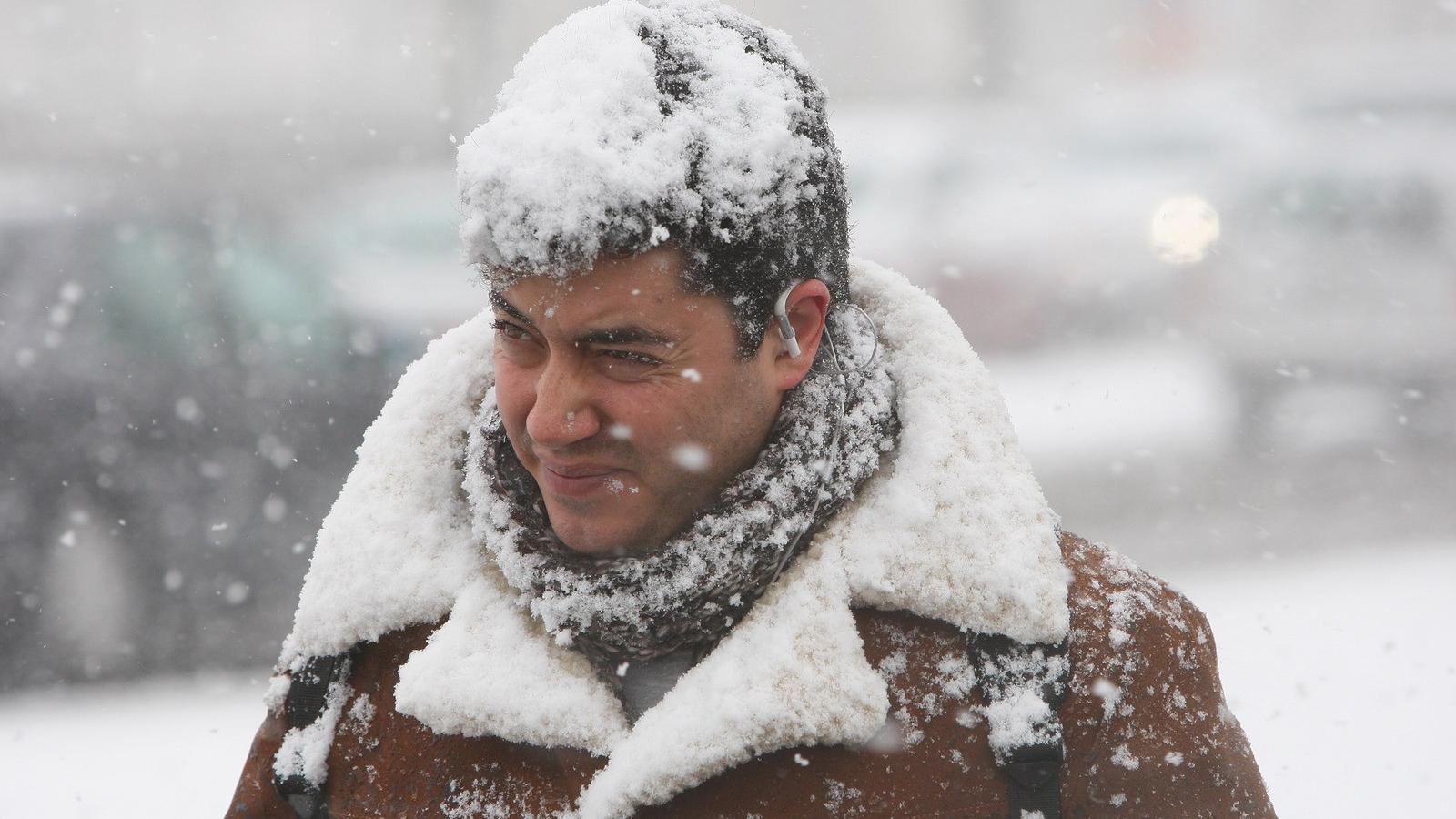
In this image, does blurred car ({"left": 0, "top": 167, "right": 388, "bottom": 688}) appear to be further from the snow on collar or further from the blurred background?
the snow on collar

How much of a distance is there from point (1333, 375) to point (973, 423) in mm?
7476

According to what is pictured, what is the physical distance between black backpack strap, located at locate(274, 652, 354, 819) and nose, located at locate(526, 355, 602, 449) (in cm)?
61

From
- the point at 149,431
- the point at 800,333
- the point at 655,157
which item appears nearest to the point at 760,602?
the point at 800,333

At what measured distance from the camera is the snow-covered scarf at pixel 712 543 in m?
1.68

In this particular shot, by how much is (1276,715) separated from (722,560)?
3.31 m

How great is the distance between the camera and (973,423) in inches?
70.7

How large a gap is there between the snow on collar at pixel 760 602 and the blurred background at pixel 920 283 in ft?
8.64

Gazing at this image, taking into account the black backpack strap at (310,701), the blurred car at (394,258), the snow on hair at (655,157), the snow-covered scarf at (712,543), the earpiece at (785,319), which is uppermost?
the blurred car at (394,258)

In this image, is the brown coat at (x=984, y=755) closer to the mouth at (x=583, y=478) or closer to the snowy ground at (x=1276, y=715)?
the mouth at (x=583, y=478)

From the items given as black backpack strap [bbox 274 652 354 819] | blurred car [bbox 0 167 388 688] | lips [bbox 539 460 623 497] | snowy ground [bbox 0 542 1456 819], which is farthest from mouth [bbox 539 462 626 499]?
blurred car [bbox 0 167 388 688]

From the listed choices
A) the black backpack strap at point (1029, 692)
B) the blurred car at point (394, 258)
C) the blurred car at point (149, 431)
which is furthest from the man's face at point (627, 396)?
the blurred car at point (394, 258)

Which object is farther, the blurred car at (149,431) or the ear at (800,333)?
the blurred car at (149,431)

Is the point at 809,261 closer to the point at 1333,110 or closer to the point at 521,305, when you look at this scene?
the point at 521,305

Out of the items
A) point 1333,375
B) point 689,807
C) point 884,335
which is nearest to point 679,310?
point 884,335
